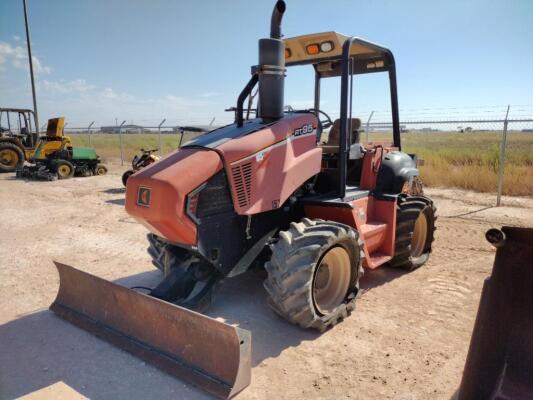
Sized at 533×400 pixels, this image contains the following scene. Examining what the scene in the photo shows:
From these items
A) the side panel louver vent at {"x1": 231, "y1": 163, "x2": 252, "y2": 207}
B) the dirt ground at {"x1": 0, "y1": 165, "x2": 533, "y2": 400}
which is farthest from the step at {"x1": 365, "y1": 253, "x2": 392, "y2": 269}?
the side panel louver vent at {"x1": 231, "y1": 163, "x2": 252, "y2": 207}

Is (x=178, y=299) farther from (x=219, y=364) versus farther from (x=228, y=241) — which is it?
(x=219, y=364)

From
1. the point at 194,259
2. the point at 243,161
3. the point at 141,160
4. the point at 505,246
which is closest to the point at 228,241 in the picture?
the point at 194,259

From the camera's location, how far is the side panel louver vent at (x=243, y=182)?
3.44m

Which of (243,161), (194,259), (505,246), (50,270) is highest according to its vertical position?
(243,161)

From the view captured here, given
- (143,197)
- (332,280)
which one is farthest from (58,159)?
(332,280)

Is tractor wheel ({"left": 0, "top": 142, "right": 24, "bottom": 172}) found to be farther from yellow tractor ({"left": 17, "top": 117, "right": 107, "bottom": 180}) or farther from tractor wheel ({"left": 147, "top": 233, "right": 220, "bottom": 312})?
tractor wheel ({"left": 147, "top": 233, "right": 220, "bottom": 312})

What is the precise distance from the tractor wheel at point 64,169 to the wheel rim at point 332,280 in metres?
13.2

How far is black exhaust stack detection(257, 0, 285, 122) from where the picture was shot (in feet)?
11.8

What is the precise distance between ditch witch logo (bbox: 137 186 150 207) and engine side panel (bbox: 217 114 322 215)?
67 cm

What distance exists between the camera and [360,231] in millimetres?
4219

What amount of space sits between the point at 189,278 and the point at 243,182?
1065mm

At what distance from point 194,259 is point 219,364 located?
1.17 metres

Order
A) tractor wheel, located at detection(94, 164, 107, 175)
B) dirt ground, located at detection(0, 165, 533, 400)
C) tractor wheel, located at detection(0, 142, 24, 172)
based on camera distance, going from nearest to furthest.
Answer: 1. dirt ground, located at detection(0, 165, 533, 400)
2. tractor wheel, located at detection(94, 164, 107, 175)
3. tractor wheel, located at detection(0, 142, 24, 172)

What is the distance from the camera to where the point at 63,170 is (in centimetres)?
1459
